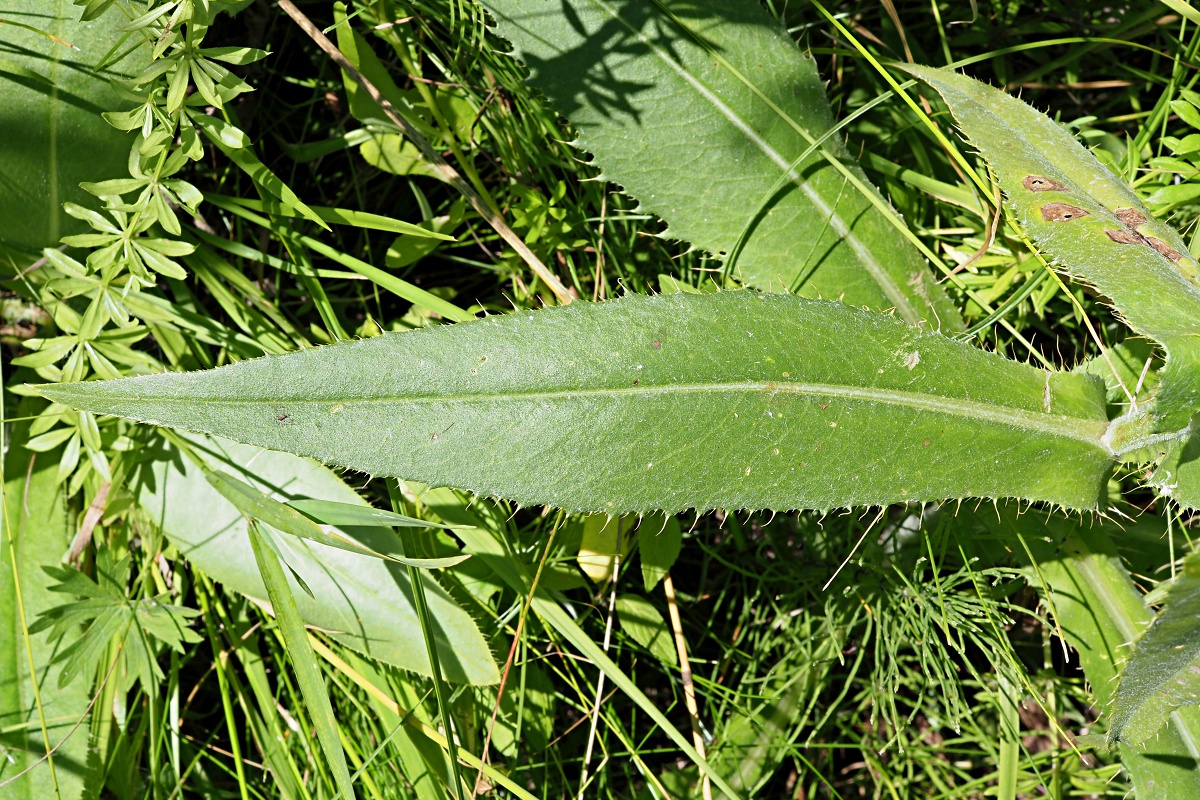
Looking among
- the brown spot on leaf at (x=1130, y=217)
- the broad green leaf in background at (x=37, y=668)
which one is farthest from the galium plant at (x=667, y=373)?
the broad green leaf in background at (x=37, y=668)

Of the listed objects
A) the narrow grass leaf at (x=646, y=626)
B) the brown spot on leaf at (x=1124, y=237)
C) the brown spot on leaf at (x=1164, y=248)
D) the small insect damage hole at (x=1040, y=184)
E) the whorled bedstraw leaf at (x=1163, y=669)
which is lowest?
the narrow grass leaf at (x=646, y=626)

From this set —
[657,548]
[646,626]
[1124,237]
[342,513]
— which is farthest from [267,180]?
[1124,237]

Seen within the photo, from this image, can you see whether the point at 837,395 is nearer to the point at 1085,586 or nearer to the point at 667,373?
the point at 667,373

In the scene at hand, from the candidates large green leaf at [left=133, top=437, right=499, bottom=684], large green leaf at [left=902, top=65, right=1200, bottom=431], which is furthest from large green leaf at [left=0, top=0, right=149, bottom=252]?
large green leaf at [left=902, top=65, right=1200, bottom=431]

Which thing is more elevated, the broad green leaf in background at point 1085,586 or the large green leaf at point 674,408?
the large green leaf at point 674,408

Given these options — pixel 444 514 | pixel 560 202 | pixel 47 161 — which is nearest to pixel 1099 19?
pixel 560 202

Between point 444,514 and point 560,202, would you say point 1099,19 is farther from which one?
point 444,514

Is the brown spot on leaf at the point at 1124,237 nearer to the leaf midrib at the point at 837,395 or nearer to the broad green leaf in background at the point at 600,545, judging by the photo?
the leaf midrib at the point at 837,395
